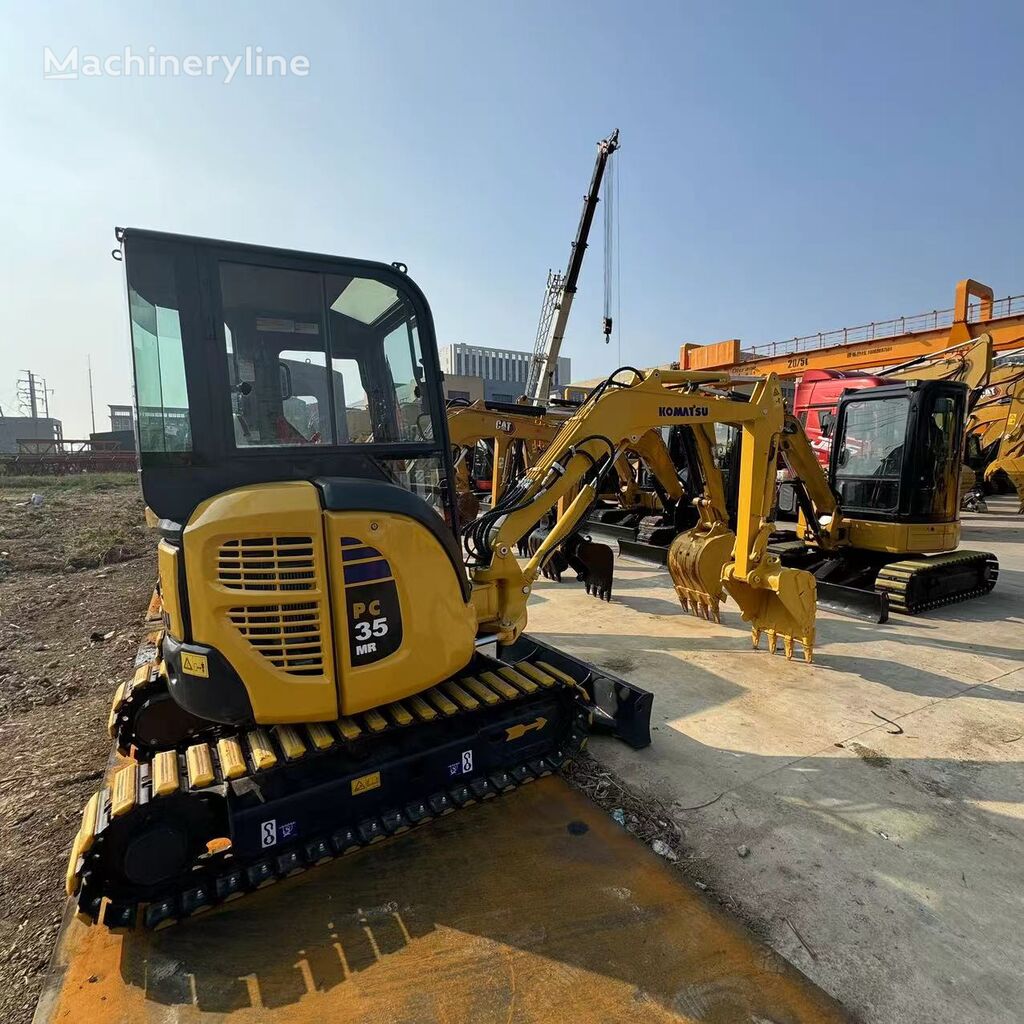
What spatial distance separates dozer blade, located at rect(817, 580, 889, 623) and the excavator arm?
5.04 feet

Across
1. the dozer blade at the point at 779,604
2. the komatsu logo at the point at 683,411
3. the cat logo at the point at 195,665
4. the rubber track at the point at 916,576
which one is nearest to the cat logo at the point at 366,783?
the cat logo at the point at 195,665

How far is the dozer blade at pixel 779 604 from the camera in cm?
515

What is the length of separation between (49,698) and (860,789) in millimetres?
5688

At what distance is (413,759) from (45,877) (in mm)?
1762

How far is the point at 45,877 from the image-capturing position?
2.77 meters

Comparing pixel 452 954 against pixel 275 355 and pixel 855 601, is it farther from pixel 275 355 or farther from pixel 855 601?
pixel 855 601

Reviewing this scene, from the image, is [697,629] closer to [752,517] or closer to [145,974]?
[752,517]

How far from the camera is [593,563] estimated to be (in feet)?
23.8

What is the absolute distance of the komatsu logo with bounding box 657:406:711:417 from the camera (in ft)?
15.4

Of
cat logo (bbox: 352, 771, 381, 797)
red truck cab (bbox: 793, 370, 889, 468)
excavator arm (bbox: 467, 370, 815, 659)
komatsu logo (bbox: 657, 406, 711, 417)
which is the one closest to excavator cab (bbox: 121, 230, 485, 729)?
cat logo (bbox: 352, 771, 381, 797)

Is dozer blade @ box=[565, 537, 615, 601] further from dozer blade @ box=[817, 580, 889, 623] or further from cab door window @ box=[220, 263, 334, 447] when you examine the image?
cab door window @ box=[220, 263, 334, 447]

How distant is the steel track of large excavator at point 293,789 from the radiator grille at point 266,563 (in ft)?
2.40

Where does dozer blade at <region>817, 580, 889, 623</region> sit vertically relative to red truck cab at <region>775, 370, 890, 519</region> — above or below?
below

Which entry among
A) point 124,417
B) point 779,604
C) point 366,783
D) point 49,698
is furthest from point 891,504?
point 124,417
